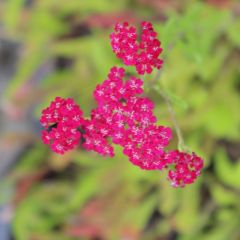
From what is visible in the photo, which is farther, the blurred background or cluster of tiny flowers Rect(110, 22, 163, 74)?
the blurred background

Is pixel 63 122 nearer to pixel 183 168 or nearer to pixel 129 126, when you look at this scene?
pixel 129 126

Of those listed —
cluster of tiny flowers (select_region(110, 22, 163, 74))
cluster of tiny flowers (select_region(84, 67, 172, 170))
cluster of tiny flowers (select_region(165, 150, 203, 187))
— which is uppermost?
cluster of tiny flowers (select_region(110, 22, 163, 74))

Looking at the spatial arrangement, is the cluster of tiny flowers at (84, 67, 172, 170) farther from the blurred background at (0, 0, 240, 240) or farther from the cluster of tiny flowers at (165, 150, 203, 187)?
the blurred background at (0, 0, 240, 240)

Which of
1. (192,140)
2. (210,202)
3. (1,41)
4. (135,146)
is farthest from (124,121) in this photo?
(1,41)

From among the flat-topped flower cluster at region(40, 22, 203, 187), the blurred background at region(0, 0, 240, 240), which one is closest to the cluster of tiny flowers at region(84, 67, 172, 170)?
the flat-topped flower cluster at region(40, 22, 203, 187)

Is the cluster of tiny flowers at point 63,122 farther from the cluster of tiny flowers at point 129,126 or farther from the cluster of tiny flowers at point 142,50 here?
the cluster of tiny flowers at point 142,50

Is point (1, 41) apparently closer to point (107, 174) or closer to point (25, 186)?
point (25, 186)
